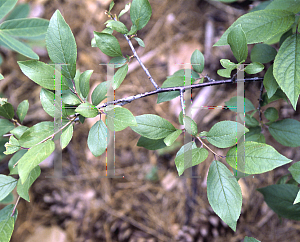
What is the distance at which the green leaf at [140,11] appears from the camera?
60cm

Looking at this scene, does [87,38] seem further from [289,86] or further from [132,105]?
[289,86]

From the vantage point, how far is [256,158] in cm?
48

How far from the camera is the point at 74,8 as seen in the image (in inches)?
60.4

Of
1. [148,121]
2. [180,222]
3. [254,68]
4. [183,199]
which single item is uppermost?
[254,68]

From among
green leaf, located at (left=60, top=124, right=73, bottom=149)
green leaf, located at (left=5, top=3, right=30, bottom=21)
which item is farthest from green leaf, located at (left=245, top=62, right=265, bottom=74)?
green leaf, located at (left=5, top=3, right=30, bottom=21)

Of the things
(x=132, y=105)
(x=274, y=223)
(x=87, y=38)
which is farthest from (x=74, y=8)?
(x=274, y=223)

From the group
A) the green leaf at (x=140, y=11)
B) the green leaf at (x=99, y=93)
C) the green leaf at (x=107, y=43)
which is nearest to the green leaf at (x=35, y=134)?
the green leaf at (x=99, y=93)

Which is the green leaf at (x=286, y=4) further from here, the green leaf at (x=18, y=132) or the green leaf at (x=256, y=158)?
the green leaf at (x=18, y=132)

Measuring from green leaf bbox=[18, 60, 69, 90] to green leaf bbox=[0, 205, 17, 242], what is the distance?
469mm

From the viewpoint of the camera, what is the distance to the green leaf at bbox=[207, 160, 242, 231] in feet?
1.62

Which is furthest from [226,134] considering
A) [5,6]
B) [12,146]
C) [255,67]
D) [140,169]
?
[140,169]

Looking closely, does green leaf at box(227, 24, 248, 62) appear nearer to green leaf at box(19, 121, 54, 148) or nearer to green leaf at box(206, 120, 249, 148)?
green leaf at box(206, 120, 249, 148)

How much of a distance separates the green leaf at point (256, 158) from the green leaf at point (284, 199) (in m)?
0.41

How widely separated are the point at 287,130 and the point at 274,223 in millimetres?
865
